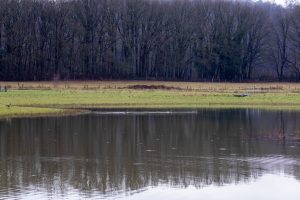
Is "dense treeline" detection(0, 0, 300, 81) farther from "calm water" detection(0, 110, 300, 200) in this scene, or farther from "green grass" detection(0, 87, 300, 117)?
"calm water" detection(0, 110, 300, 200)

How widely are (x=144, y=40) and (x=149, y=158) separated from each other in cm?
7647

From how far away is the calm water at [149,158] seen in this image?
62.1 feet

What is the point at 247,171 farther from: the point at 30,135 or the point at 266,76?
the point at 266,76

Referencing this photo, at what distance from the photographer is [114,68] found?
96.4m

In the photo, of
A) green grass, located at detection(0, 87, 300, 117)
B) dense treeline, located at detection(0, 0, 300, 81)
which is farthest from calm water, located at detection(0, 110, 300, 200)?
dense treeline, located at detection(0, 0, 300, 81)

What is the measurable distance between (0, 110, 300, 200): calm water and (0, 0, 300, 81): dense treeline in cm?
5524

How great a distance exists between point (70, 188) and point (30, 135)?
13822 mm

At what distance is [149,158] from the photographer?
24703 mm

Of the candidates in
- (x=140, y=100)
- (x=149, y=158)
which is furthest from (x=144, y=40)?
(x=149, y=158)

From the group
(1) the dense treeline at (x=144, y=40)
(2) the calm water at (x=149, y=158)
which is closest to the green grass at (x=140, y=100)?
(2) the calm water at (x=149, y=158)

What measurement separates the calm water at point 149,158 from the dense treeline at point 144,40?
5524 centimetres

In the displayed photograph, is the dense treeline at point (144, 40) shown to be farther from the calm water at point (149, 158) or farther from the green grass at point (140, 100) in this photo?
the calm water at point (149, 158)

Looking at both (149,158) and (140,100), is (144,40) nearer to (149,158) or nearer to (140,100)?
(140,100)

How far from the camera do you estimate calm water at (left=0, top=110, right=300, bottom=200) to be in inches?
746
